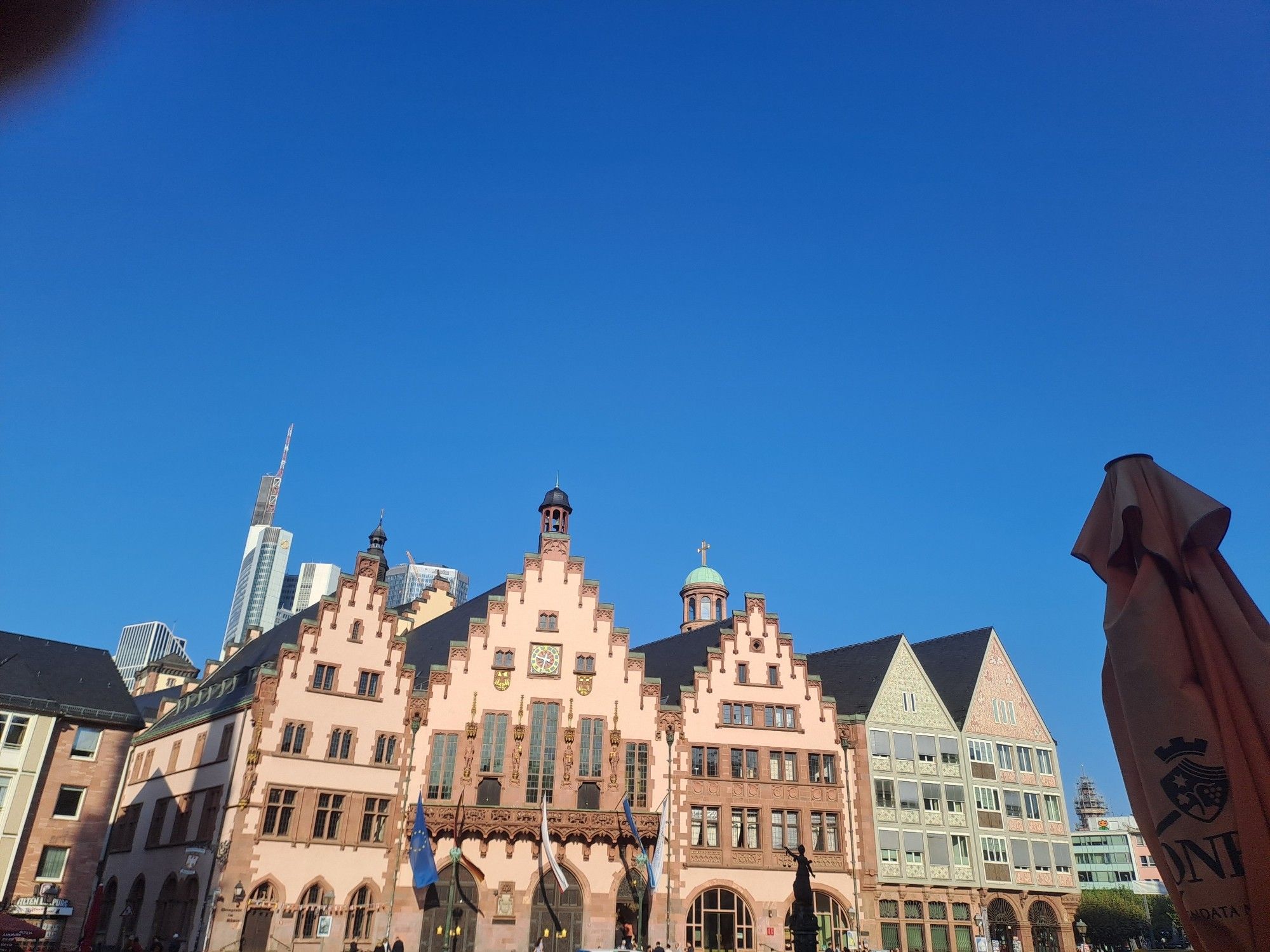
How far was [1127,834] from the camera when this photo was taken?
15738 cm

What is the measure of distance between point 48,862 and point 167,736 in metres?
7.88

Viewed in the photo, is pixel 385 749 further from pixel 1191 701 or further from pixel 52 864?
pixel 1191 701

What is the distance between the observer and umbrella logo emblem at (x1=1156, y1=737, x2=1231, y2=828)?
24.9 feet

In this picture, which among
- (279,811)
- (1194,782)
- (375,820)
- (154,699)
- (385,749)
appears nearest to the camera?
(1194,782)

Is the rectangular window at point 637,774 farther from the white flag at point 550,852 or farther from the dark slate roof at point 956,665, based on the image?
the dark slate roof at point 956,665

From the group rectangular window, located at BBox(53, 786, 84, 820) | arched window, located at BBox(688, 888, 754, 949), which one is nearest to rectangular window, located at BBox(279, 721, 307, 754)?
rectangular window, located at BBox(53, 786, 84, 820)

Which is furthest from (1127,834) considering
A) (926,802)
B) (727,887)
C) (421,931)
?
(421,931)

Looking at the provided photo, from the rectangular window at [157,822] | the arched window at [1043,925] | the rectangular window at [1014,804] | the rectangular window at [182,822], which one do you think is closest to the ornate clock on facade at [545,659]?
the rectangular window at [182,822]

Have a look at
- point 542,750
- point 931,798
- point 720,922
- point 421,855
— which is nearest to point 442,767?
point 542,750

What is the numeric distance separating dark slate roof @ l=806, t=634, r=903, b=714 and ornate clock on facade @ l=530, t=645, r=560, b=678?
1613 centimetres

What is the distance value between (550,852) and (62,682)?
30.9 metres

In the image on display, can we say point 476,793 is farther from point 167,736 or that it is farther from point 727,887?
point 167,736

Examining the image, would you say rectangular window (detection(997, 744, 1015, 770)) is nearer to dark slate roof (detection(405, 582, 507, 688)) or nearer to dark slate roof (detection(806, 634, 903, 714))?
dark slate roof (detection(806, 634, 903, 714))

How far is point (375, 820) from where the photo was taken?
4450 centimetres
